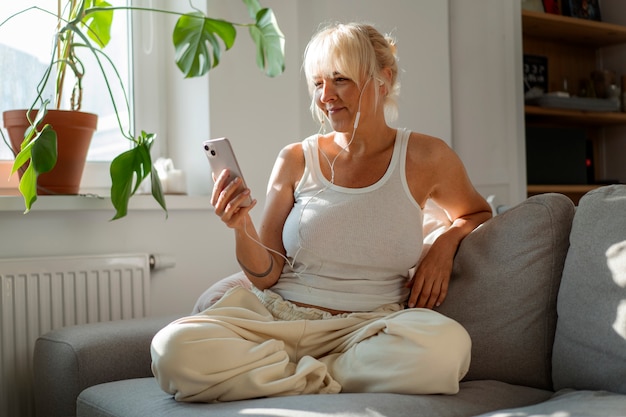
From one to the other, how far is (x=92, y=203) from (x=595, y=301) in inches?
54.9

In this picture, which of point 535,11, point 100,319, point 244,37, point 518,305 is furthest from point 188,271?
point 535,11

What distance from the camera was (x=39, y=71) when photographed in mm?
2512

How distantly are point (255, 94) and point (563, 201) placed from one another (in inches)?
49.3

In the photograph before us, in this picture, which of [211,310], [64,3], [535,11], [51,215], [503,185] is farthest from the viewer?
[535,11]

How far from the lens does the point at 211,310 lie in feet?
5.45

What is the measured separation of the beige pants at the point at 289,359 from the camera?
147cm

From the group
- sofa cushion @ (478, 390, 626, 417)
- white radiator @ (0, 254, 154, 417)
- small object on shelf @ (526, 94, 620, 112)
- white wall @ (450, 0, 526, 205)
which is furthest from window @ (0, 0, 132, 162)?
small object on shelf @ (526, 94, 620, 112)

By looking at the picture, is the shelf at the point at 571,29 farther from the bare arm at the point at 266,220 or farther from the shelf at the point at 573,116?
the bare arm at the point at 266,220

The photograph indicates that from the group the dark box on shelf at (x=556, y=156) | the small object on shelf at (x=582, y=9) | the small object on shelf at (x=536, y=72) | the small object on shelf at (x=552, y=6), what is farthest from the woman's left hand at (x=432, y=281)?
the small object on shelf at (x=582, y=9)

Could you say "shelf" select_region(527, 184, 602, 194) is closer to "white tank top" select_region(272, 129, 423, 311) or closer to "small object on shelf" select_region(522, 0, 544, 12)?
"small object on shelf" select_region(522, 0, 544, 12)

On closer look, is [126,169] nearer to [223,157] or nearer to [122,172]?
[122,172]

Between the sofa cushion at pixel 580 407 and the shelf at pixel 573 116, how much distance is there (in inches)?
91.0

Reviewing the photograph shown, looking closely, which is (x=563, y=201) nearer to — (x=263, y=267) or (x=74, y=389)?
(x=263, y=267)

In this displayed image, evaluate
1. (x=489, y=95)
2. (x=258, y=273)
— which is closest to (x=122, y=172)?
(x=258, y=273)
